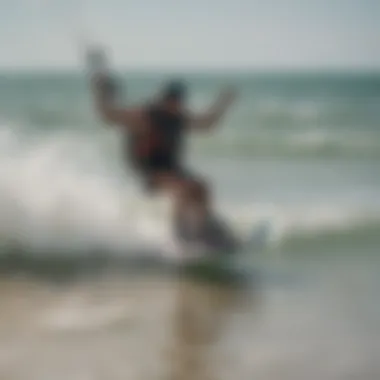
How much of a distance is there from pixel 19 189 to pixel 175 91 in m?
0.32

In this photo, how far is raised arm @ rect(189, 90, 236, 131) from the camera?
118cm

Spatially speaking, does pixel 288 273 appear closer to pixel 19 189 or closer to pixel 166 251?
pixel 166 251

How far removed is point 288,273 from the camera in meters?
1.17

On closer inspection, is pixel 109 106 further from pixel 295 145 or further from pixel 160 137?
pixel 295 145

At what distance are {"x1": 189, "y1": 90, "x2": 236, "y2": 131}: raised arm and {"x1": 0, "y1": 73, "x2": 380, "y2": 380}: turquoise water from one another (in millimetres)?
16

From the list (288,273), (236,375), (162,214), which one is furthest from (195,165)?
(236,375)

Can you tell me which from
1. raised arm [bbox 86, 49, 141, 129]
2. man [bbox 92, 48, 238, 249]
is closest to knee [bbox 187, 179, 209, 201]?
man [bbox 92, 48, 238, 249]

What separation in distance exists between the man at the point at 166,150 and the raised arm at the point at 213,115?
14 mm

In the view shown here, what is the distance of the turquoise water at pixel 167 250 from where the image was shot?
115cm

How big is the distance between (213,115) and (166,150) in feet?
0.34

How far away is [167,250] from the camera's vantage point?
1171 mm

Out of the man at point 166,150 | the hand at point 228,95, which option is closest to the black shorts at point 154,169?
the man at point 166,150

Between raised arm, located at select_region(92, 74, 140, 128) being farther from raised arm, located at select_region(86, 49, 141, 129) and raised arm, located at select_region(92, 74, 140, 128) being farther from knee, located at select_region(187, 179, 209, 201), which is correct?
knee, located at select_region(187, 179, 209, 201)

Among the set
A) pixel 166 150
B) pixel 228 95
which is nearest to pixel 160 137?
pixel 166 150
